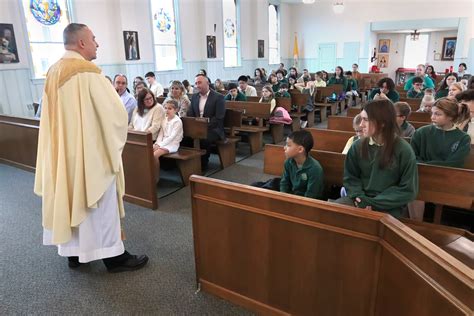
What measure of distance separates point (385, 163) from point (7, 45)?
7.07 m

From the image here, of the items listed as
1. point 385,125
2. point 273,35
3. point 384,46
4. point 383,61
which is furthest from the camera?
point 273,35

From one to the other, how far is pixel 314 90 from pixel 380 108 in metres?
5.93

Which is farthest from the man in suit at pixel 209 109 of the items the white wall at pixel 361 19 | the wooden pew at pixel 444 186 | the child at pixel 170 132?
the white wall at pixel 361 19

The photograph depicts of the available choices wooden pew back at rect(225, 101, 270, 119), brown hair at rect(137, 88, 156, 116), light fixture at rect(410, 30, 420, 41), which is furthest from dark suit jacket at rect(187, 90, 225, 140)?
light fixture at rect(410, 30, 420, 41)

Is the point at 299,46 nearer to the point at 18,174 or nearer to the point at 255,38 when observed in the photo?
the point at 255,38

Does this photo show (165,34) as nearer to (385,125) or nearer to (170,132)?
(170,132)

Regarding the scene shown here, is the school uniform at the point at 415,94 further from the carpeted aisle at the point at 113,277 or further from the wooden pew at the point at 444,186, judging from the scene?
the carpeted aisle at the point at 113,277

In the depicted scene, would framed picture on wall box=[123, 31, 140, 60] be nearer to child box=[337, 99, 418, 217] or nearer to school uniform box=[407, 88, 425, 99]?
school uniform box=[407, 88, 425, 99]

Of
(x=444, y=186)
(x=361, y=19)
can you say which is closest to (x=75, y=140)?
(x=444, y=186)

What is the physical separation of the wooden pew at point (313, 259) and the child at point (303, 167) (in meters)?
0.70

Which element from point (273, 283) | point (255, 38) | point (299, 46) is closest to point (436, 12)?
point (299, 46)

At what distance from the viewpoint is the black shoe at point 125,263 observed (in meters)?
2.56

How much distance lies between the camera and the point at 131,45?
874 centimetres

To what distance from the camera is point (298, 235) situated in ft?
5.68
